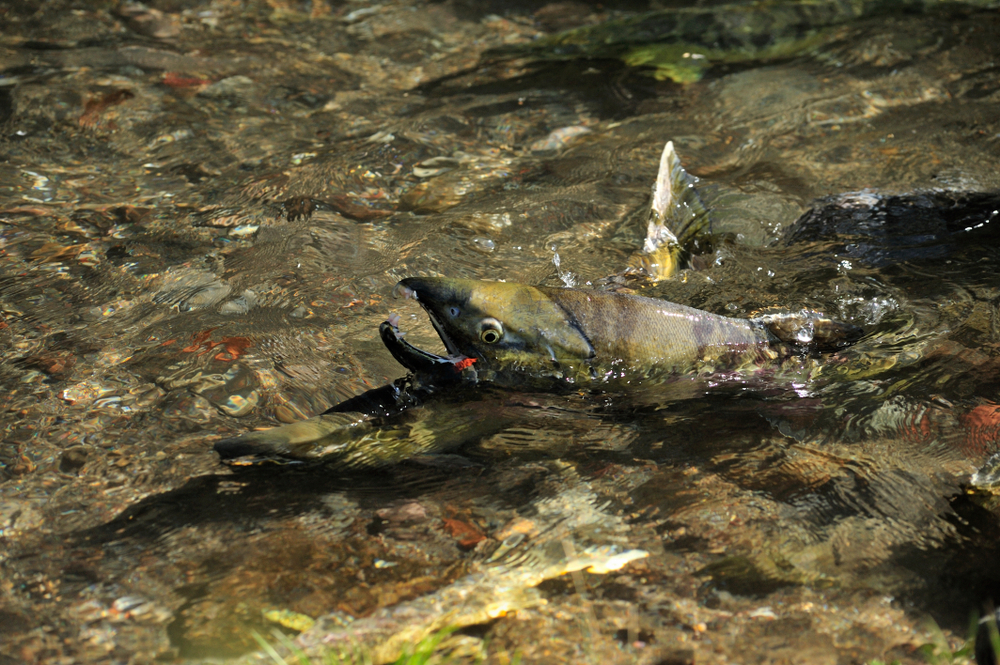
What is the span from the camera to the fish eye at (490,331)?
293 cm

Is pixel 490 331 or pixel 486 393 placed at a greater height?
pixel 490 331

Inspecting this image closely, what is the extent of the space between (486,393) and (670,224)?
1683 millimetres

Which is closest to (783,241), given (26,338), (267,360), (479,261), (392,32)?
(479,261)

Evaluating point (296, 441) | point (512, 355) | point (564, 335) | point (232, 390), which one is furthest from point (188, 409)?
point (564, 335)

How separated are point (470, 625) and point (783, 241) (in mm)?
2960

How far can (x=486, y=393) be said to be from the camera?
10.2 feet

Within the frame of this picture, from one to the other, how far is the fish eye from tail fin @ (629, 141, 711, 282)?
1.32 meters

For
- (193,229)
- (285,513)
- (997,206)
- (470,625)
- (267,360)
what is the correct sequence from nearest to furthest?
(470,625) → (285,513) → (267,360) → (997,206) → (193,229)

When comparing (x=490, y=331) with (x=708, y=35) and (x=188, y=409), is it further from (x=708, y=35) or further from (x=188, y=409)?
(x=708, y=35)

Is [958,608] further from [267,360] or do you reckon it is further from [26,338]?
[26,338]

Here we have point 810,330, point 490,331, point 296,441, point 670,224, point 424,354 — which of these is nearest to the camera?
point 296,441

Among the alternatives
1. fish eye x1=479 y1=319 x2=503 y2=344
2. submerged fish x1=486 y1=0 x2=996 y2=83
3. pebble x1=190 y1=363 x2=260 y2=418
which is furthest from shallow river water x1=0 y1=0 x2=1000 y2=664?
fish eye x1=479 y1=319 x2=503 y2=344

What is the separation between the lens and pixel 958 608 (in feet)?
7.68

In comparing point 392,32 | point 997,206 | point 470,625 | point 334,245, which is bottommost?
point 470,625
